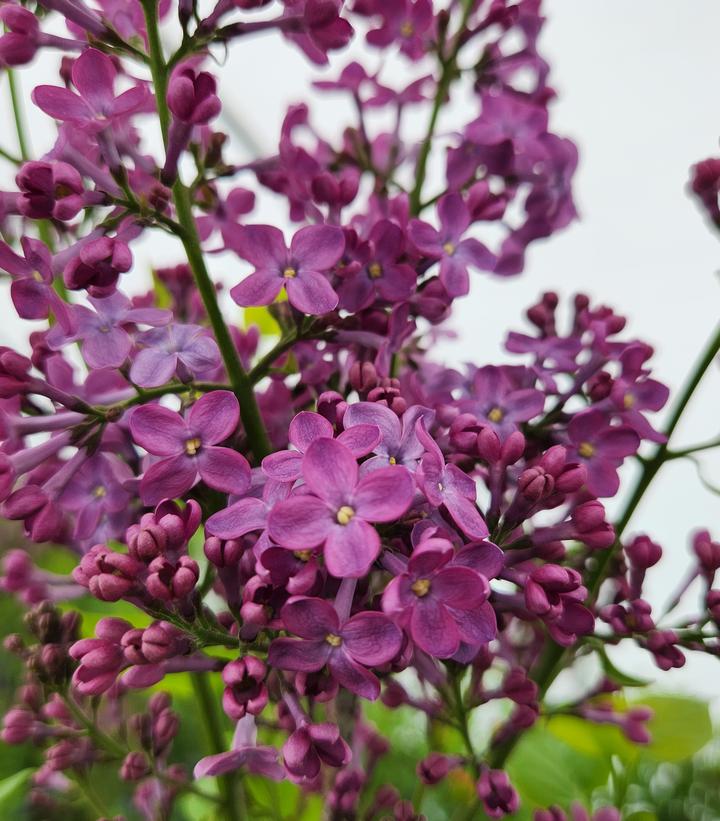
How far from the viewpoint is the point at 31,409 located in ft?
1.65

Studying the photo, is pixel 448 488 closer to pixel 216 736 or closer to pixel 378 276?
pixel 378 276

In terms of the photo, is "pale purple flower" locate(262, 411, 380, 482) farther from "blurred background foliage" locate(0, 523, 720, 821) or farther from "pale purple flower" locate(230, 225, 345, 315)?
"blurred background foliage" locate(0, 523, 720, 821)

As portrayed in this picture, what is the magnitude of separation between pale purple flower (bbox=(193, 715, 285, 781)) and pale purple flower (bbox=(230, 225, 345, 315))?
228mm

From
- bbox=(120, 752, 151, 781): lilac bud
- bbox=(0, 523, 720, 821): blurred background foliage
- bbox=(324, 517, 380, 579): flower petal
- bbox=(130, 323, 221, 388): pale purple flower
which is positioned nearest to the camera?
bbox=(324, 517, 380, 579): flower petal

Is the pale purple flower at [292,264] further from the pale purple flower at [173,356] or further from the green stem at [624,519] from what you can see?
the green stem at [624,519]

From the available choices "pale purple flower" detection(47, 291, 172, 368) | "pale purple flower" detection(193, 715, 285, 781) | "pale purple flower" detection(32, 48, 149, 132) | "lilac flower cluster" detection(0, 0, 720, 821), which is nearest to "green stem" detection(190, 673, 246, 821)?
"lilac flower cluster" detection(0, 0, 720, 821)

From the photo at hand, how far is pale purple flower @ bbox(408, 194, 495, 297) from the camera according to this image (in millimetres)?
497

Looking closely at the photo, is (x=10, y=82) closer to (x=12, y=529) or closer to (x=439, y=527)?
(x=439, y=527)

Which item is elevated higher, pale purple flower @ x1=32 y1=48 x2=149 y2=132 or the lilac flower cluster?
pale purple flower @ x1=32 y1=48 x2=149 y2=132

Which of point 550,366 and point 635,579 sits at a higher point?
point 550,366

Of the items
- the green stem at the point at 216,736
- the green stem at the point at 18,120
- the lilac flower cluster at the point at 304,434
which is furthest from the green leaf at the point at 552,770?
the green stem at the point at 18,120

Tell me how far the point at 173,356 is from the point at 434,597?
0.65ft

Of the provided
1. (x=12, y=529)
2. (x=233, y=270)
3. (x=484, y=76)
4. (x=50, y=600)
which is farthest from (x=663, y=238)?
(x=50, y=600)

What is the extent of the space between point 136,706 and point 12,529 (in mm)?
409
